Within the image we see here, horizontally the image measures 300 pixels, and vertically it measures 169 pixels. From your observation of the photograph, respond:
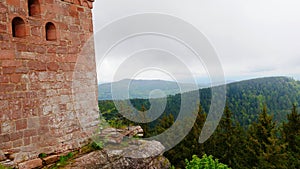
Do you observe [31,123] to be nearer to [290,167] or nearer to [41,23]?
[41,23]

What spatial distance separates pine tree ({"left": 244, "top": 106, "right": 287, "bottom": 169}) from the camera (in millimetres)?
19672

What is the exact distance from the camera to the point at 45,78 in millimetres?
5453

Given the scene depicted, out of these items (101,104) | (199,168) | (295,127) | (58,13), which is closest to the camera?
(58,13)

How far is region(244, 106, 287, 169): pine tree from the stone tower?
56.0ft

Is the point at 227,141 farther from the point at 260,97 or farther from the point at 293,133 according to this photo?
the point at 260,97

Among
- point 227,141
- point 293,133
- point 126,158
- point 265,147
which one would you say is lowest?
point 227,141

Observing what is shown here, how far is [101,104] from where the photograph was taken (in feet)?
25.2

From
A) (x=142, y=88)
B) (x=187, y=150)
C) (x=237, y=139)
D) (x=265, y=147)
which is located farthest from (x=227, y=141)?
(x=142, y=88)

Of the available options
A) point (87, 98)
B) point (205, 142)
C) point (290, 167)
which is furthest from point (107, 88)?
point (205, 142)

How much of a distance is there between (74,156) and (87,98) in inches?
51.8

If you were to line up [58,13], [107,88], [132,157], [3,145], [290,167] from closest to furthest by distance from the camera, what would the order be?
[3,145] → [58,13] → [132,157] → [107,88] → [290,167]

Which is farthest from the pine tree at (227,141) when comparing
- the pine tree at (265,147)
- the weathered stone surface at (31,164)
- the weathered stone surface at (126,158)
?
the weathered stone surface at (31,164)

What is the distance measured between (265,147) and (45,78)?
19860 mm

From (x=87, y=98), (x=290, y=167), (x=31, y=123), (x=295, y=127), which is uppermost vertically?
(x=87, y=98)
